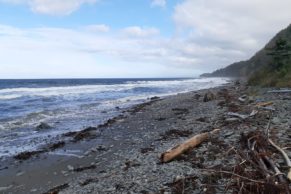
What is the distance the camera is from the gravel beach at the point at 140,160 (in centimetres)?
830

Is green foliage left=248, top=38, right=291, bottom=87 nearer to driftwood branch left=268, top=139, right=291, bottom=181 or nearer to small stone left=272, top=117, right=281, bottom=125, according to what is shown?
small stone left=272, top=117, right=281, bottom=125

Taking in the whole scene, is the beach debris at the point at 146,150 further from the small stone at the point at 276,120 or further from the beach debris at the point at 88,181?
the small stone at the point at 276,120

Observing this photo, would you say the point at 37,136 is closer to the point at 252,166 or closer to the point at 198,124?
the point at 198,124

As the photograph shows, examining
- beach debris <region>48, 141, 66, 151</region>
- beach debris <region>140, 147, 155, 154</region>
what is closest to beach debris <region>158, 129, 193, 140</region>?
beach debris <region>140, 147, 155, 154</region>

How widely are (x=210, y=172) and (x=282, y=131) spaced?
3815mm

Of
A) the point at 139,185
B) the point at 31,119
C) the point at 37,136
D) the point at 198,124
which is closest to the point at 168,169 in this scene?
the point at 139,185

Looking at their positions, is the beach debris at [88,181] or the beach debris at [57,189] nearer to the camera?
the beach debris at [57,189]

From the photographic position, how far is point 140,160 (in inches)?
419

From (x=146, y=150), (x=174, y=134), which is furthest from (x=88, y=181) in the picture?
(x=174, y=134)

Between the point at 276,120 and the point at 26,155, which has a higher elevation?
the point at 276,120

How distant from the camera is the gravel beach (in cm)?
830

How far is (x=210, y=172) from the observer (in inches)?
327

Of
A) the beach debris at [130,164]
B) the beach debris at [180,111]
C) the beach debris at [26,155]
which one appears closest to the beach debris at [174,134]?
the beach debris at [130,164]

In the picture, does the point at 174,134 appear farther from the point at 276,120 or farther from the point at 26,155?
the point at 26,155
